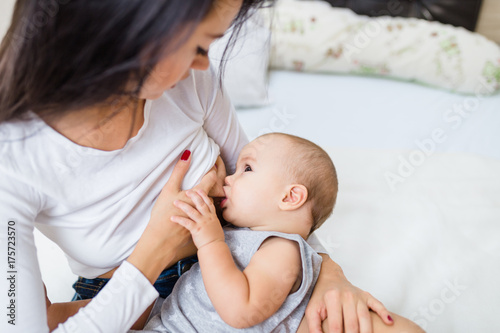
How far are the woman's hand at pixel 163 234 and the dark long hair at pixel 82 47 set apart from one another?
223mm

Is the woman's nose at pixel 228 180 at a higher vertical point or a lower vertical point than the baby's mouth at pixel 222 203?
higher

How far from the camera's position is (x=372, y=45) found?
2.17 metres

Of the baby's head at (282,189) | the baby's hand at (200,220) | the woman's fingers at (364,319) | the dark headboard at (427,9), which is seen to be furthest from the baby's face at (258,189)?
the dark headboard at (427,9)

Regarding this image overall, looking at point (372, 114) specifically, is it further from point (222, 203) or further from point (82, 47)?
point (82, 47)

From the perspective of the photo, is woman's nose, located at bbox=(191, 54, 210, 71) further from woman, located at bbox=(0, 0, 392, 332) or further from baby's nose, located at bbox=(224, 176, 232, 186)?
baby's nose, located at bbox=(224, 176, 232, 186)

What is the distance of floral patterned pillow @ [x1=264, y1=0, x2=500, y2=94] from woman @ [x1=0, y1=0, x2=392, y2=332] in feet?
4.28

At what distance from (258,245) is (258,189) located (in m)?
0.13

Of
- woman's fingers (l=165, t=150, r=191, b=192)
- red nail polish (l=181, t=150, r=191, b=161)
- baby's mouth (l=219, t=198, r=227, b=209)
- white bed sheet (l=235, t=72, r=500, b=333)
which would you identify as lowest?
white bed sheet (l=235, t=72, r=500, b=333)

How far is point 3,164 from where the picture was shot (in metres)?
0.69

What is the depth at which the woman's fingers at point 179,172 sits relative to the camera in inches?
34.2

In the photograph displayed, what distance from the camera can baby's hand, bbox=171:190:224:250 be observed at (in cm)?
84

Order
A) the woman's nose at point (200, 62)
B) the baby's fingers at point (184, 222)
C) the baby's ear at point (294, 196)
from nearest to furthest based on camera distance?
the woman's nose at point (200, 62) < the baby's fingers at point (184, 222) < the baby's ear at point (294, 196)

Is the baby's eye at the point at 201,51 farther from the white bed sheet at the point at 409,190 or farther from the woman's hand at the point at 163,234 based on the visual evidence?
the white bed sheet at the point at 409,190

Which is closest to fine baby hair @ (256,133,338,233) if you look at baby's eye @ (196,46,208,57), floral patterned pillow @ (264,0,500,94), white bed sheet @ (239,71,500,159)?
baby's eye @ (196,46,208,57)
